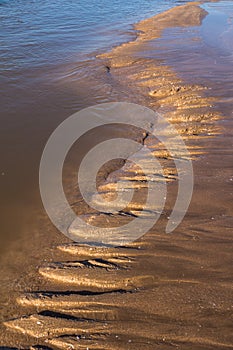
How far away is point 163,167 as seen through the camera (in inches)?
217

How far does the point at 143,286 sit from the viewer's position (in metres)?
3.51

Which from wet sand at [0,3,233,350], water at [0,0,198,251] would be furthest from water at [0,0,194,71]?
wet sand at [0,3,233,350]

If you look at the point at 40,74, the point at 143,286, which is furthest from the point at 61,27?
the point at 143,286

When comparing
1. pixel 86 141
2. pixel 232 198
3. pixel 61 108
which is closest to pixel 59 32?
pixel 61 108

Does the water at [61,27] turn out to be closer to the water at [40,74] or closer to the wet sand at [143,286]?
the water at [40,74]

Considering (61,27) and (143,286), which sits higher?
(61,27)

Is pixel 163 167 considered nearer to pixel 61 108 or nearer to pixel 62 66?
pixel 61 108

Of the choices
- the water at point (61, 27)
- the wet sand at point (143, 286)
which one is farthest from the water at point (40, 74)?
the wet sand at point (143, 286)

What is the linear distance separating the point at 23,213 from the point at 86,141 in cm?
234

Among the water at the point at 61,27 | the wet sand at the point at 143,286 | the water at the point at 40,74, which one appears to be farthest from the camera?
the water at the point at 61,27

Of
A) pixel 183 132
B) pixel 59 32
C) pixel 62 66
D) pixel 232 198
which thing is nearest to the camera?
pixel 232 198

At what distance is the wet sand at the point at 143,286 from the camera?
10.1ft

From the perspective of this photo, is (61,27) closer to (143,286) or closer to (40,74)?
(40,74)

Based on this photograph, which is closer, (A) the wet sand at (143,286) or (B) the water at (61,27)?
(A) the wet sand at (143,286)
